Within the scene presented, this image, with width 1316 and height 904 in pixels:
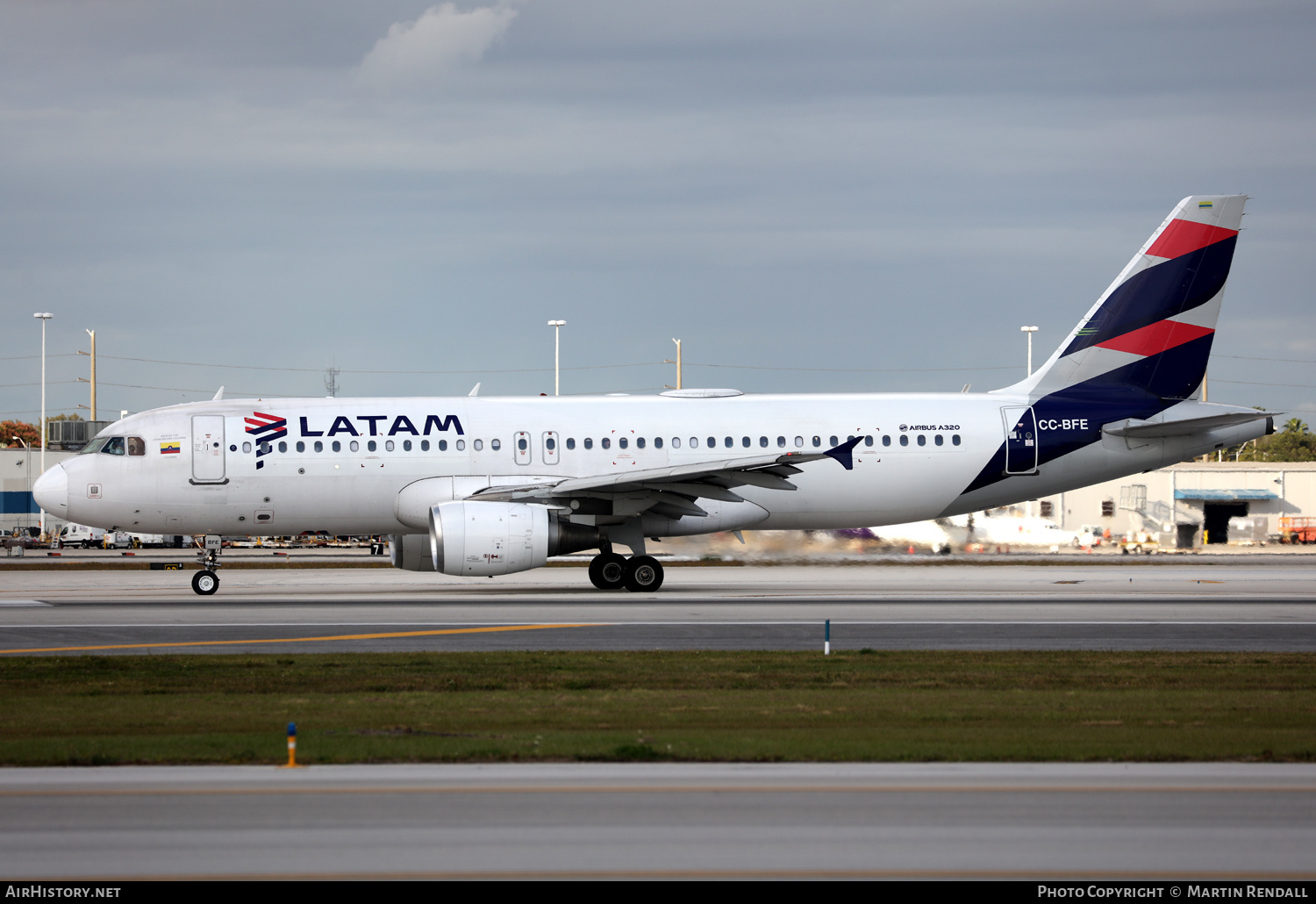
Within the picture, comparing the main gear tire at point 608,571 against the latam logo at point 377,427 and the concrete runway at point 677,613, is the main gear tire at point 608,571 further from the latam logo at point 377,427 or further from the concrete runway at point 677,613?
the latam logo at point 377,427

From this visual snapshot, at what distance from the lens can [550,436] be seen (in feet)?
91.6

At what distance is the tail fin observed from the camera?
29438 millimetres

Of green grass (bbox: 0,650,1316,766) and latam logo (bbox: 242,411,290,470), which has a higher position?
latam logo (bbox: 242,411,290,470)

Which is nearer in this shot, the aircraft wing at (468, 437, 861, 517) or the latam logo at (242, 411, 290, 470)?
the aircraft wing at (468, 437, 861, 517)

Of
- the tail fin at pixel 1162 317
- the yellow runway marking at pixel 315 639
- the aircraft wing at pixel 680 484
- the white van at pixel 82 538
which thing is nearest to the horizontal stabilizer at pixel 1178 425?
the tail fin at pixel 1162 317

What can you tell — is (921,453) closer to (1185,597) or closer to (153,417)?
(1185,597)

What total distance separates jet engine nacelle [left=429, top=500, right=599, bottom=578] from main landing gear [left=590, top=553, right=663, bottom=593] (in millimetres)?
2536

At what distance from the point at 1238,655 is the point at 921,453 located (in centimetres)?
1232

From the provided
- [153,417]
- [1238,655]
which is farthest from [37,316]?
[1238,655]

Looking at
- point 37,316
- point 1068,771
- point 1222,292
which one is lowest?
point 1068,771

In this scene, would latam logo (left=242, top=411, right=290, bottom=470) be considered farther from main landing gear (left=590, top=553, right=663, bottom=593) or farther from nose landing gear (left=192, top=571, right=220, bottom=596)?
main landing gear (left=590, top=553, right=663, bottom=593)

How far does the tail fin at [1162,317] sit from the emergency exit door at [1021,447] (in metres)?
1.22

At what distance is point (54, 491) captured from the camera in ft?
90.0

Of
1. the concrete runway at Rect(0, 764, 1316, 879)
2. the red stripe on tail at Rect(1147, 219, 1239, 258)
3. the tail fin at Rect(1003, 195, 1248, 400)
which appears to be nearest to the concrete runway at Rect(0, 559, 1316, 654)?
the tail fin at Rect(1003, 195, 1248, 400)
